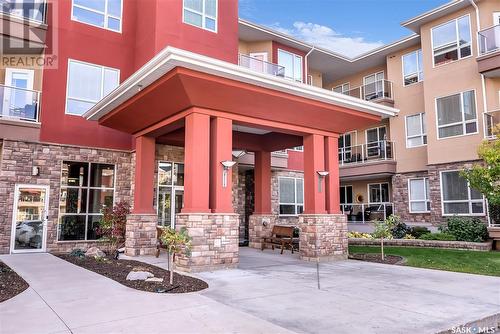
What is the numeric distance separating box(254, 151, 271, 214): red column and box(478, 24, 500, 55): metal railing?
1048 cm

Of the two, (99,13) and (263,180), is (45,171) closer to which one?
(99,13)

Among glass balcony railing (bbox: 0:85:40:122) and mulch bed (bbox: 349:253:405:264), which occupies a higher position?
glass balcony railing (bbox: 0:85:40:122)

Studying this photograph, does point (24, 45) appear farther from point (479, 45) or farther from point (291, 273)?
point (479, 45)

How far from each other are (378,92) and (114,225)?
55.5 ft

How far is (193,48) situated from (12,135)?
7038 millimetres

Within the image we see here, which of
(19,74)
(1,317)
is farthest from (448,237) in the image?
(19,74)

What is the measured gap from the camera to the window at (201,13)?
1519 centimetres

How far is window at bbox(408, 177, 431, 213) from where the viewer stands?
20109 mm

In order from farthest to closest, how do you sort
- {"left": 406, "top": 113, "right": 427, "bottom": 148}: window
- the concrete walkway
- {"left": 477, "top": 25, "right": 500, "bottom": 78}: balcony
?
{"left": 406, "top": 113, "right": 427, "bottom": 148}: window < {"left": 477, "top": 25, "right": 500, "bottom": 78}: balcony < the concrete walkway

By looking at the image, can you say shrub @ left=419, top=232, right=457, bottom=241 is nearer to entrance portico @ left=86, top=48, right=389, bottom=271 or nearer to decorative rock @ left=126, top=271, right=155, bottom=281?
entrance portico @ left=86, top=48, right=389, bottom=271

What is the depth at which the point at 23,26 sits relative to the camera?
13242 mm

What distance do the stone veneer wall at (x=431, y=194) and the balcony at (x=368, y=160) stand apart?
2.84ft

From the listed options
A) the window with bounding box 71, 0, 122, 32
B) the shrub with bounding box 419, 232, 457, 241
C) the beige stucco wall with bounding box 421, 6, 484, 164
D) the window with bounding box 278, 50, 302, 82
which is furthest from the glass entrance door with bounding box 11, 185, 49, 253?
the beige stucco wall with bounding box 421, 6, 484, 164

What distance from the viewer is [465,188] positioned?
57.1 feet
